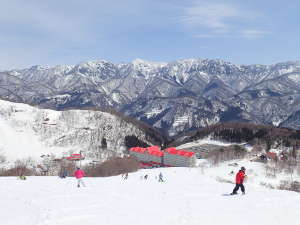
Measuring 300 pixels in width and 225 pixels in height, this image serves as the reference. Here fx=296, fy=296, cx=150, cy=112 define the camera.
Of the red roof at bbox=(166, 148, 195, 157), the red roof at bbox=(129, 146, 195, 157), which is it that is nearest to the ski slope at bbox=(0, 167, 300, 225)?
the red roof at bbox=(166, 148, 195, 157)

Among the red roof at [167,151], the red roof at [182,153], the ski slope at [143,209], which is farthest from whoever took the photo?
the red roof at [167,151]

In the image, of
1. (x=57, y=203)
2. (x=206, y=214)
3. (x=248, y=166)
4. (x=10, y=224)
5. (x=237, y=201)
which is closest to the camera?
(x=10, y=224)

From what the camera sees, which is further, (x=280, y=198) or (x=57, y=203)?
(x=280, y=198)

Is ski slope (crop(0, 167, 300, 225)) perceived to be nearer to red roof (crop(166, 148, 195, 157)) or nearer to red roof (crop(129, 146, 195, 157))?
red roof (crop(166, 148, 195, 157))

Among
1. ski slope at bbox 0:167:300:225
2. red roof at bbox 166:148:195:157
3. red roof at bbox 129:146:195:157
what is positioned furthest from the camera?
red roof at bbox 129:146:195:157

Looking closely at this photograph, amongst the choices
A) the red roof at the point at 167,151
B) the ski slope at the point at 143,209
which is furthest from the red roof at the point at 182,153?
the ski slope at the point at 143,209

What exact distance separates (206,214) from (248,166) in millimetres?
120995

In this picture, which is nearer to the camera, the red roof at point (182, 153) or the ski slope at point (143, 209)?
the ski slope at point (143, 209)

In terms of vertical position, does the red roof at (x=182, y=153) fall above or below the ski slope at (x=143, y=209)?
below

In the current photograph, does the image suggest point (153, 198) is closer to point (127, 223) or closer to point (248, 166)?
point (127, 223)

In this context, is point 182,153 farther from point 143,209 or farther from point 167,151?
point 143,209

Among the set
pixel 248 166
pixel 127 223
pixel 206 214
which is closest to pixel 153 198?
pixel 206 214

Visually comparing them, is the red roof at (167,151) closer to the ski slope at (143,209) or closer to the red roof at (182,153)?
the red roof at (182,153)

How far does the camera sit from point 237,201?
2108 centimetres
